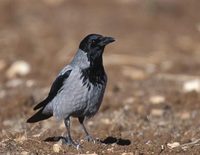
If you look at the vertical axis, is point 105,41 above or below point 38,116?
above

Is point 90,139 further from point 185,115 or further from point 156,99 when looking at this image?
point 156,99

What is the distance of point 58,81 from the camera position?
8367 millimetres

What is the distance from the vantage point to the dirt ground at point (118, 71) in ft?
28.3

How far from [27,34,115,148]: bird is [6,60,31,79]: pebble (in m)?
4.69

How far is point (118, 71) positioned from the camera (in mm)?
13250

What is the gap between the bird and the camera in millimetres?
8102

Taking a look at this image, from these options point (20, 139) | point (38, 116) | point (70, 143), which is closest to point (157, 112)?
point (38, 116)

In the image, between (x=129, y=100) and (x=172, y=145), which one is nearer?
(x=172, y=145)

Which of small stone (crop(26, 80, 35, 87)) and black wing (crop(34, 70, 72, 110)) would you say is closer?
black wing (crop(34, 70, 72, 110))

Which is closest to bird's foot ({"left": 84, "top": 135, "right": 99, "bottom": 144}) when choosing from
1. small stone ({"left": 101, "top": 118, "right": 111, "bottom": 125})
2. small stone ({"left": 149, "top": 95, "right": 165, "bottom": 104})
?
small stone ({"left": 101, "top": 118, "right": 111, "bottom": 125})

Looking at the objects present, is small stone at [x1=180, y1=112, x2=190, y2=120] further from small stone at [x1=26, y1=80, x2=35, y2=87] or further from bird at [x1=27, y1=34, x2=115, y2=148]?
small stone at [x1=26, y1=80, x2=35, y2=87]

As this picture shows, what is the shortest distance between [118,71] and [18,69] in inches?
63.7

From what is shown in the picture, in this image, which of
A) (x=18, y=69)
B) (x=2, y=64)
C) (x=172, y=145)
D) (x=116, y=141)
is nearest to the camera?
(x=172, y=145)

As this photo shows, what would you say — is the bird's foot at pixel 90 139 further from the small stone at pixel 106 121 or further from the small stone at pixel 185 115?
the small stone at pixel 185 115
